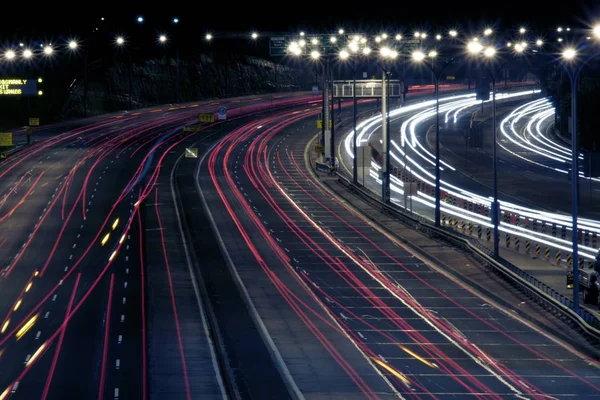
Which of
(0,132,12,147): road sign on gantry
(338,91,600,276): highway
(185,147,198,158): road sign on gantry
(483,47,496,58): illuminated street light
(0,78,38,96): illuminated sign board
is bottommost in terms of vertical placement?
(338,91,600,276): highway

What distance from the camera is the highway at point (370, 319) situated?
33812 mm

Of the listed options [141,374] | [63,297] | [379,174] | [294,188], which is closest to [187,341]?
[141,374]

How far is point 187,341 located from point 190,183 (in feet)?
180

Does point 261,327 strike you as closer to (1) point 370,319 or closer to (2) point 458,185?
(1) point 370,319

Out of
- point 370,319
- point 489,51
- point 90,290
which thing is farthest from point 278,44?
point 370,319

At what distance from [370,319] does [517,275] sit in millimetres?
9192

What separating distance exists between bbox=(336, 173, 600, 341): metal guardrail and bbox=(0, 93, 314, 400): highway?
45.7 feet

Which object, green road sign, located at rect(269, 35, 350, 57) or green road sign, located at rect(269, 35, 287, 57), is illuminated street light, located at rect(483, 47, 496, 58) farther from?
green road sign, located at rect(269, 35, 287, 57)

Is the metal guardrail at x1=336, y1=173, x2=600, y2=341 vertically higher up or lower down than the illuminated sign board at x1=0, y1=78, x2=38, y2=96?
lower down

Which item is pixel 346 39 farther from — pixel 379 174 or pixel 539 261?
pixel 539 261

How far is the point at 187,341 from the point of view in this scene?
39969 mm

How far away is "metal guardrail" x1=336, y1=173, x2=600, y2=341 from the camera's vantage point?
4106 centimetres

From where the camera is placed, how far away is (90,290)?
2002 inches

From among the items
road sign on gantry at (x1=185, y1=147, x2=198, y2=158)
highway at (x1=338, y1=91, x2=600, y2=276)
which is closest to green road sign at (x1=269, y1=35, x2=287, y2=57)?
highway at (x1=338, y1=91, x2=600, y2=276)
